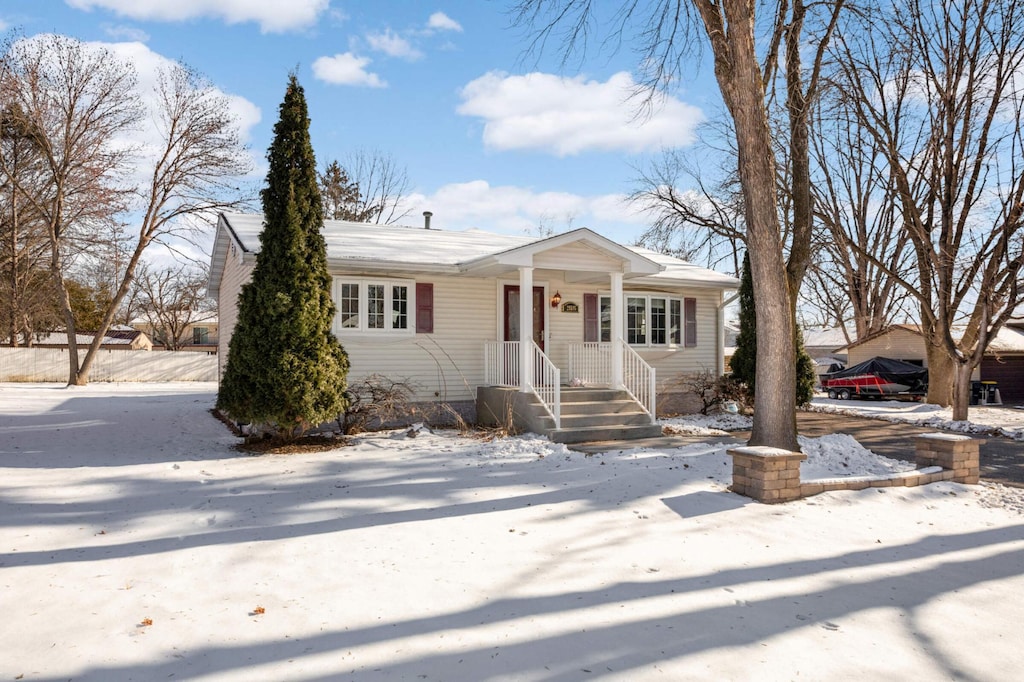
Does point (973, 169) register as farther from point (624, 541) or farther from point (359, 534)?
point (359, 534)

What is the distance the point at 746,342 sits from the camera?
13969mm

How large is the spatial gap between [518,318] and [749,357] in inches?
203

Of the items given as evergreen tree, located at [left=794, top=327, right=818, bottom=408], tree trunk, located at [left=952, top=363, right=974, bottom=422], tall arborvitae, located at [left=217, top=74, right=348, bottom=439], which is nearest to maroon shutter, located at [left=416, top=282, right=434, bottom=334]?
tall arborvitae, located at [left=217, top=74, right=348, bottom=439]

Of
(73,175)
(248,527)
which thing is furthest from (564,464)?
(73,175)

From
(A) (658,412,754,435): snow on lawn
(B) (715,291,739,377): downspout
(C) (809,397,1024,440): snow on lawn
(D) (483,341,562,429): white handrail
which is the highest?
(B) (715,291,739,377): downspout

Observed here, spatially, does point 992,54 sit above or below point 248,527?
above

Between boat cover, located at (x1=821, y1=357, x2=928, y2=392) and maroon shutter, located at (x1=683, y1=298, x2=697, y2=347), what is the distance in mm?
11932

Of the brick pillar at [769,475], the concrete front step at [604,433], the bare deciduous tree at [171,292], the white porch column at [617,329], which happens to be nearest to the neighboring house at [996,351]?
the white porch column at [617,329]

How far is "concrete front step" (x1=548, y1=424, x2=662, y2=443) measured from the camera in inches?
386

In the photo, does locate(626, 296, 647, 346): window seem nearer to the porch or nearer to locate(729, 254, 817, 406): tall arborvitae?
the porch

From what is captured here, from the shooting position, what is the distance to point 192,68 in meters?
24.3

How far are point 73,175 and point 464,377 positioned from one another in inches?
760

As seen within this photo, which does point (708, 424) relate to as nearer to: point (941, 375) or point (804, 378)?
point (804, 378)

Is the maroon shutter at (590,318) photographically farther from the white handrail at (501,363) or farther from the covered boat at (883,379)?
the covered boat at (883,379)
